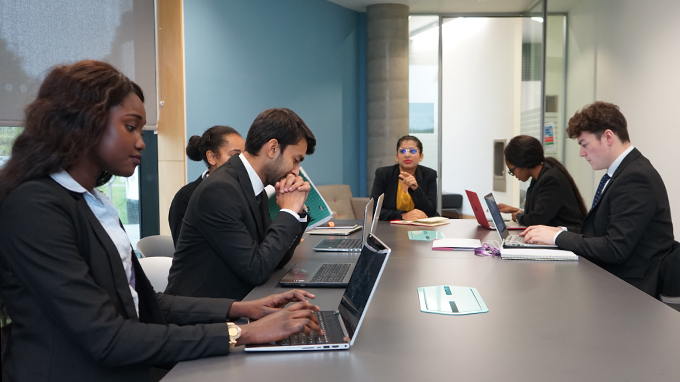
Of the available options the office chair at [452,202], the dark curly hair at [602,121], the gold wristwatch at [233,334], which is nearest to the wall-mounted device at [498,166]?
the office chair at [452,202]

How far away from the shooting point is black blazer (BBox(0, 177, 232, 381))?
1.12m

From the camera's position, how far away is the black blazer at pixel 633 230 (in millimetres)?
2537

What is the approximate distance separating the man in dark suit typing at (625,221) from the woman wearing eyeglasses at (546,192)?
0.98 metres

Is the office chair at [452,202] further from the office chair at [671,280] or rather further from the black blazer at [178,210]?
the office chair at [671,280]

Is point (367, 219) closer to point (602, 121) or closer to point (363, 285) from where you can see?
point (602, 121)

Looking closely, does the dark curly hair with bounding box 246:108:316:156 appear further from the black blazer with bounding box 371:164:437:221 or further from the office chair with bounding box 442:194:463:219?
the office chair with bounding box 442:194:463:219

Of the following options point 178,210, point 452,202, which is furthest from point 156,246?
point 452,202

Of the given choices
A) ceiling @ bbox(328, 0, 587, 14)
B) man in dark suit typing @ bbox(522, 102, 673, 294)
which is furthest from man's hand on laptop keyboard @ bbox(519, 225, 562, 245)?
ceiling @ bbox(328, 0, 587, 14)

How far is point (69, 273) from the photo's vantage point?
1.13 m

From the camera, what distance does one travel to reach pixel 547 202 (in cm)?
379

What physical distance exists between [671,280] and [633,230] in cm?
26

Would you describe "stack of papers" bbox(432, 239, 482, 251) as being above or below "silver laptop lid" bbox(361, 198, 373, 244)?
below

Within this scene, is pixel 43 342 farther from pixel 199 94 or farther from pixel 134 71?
pixel 199 94

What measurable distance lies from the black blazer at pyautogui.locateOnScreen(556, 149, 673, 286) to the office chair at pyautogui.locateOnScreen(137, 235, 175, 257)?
2073mm
